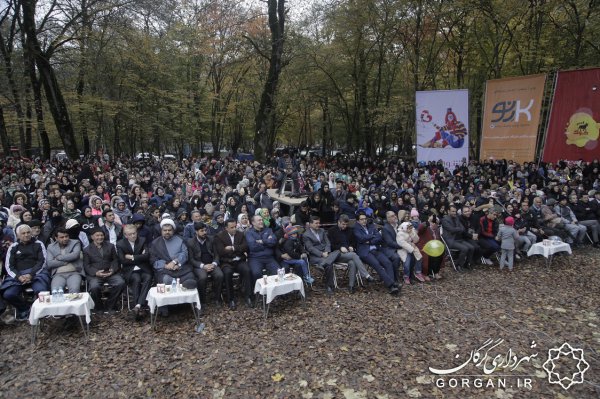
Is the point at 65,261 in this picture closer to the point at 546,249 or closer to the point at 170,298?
the point at 170,298

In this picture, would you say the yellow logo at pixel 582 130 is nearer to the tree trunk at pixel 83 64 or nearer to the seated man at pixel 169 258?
the seated man at pixel 169 258

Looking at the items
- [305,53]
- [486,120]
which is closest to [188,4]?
[305,53]

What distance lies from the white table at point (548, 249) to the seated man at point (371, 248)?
3860 millimetres

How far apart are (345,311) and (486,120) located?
54.7ft

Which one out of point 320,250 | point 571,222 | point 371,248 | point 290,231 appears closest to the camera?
point 290,231

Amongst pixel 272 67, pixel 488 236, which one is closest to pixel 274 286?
pixel 488 236

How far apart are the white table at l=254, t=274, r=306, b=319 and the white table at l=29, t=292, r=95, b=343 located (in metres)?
2.57

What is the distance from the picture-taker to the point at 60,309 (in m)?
5.29

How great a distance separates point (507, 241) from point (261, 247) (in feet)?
18.7

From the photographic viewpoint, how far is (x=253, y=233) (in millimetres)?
7168

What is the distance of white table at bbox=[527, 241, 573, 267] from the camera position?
27.9 feet

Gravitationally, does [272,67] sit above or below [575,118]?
above

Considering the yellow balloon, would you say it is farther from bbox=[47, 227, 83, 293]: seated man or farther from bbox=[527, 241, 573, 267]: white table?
bbox=[47, 227, 83, 293]: seated man

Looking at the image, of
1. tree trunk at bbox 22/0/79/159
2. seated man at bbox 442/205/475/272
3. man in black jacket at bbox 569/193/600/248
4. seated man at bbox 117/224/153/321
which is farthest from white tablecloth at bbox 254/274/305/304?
tree trunk at bbox 22/0/79/159
